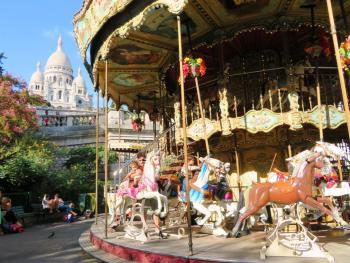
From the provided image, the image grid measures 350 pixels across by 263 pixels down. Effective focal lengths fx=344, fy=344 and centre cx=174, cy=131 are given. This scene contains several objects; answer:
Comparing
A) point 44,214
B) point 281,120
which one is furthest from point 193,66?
point 44,214

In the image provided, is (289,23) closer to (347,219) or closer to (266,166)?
(266,166)

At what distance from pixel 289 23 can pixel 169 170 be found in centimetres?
705

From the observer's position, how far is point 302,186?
22.0 ft

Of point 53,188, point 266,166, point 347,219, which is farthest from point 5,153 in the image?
point 347,219

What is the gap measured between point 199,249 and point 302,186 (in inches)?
94.9

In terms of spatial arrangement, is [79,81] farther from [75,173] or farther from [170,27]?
[170,27]

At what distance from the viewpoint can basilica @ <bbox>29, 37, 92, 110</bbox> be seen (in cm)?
12350

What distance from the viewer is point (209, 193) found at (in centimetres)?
966

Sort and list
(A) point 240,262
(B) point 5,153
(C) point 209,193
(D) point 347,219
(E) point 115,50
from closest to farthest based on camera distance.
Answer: (A) point 240,262 → (C) point 209,193 → (D) point 347,219 → (E) point 115,50 → (B) point 5,153

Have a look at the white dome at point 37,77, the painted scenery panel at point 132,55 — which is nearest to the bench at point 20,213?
the painted scenery panel at point 132,55

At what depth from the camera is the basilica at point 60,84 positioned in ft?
405

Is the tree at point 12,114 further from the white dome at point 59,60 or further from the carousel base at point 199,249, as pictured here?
the white dome at point 59,60

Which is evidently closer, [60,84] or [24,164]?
[24,164]

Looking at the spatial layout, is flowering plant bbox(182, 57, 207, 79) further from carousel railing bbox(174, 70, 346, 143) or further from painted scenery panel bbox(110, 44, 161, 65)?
painted scenery panel bbox(110, 44, 161, 65)
